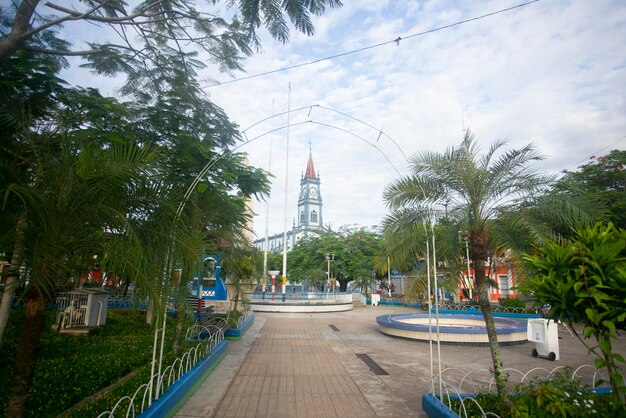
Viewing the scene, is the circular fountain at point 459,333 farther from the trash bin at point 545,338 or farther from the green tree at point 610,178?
the green tree at point 610,178

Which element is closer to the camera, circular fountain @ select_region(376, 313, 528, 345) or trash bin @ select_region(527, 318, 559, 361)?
trash bin @ select_region(527, 318, 559, 361)

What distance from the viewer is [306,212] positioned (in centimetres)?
9281

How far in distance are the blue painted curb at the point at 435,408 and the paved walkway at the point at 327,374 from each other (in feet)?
0.69

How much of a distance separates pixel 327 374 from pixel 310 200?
8509cm

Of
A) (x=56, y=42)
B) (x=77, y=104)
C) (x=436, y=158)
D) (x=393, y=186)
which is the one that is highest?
(x=56, y=42)

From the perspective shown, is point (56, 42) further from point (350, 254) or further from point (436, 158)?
point (350, 254)

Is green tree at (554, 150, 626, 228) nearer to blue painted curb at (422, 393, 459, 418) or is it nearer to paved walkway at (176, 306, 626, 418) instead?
paved walkway at (176, 306, 626, 418)

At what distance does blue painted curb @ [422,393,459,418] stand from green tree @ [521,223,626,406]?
6.31ft

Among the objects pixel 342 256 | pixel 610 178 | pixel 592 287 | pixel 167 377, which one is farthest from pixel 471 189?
pixel 342 256

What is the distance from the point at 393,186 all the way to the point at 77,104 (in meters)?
6.71

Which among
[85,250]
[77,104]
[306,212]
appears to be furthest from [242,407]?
[306,212]

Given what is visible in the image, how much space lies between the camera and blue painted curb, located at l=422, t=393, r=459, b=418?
477 cm

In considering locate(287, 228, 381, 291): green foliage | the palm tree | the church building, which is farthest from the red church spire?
the palm tree

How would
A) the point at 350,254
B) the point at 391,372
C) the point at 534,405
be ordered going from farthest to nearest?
1. the point at 350,254
2. the point at 391,372
3. the point at 534,405
